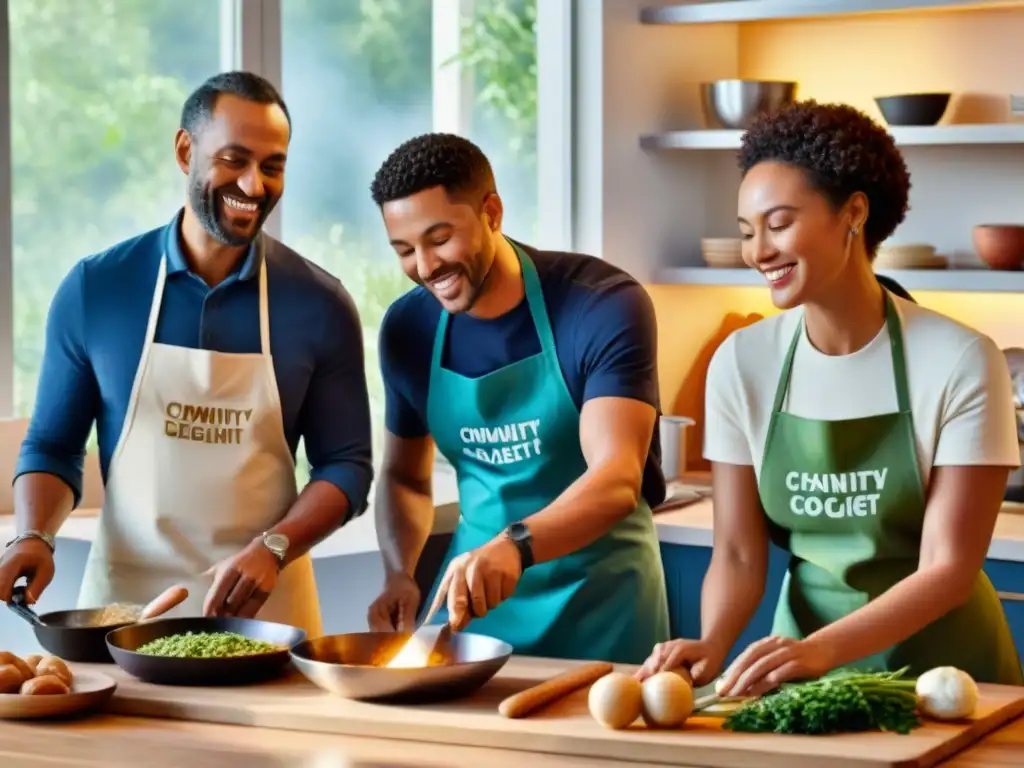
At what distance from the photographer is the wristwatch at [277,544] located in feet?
8.71

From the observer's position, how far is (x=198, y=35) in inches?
157

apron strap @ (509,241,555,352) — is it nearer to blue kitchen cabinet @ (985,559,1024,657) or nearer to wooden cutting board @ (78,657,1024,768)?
wooden cutting board @ (78,657,1024,768)

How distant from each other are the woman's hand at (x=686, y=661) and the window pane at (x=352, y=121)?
2.15m

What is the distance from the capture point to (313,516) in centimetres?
277

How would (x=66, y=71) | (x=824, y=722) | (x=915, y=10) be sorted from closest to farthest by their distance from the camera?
1. (x=824, y=722)
2. (x=66, y=71)
3. (x=915, y=10)

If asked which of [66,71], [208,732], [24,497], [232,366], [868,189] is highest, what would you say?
[66,71]

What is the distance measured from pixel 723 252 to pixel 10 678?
2662 millimetres

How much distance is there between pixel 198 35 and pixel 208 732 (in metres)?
2.22

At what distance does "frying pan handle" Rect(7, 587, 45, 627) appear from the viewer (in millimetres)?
2531

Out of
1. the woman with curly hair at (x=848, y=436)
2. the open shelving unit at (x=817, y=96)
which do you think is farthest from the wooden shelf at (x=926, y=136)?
the woman with curly hair at (x=848, y=436)

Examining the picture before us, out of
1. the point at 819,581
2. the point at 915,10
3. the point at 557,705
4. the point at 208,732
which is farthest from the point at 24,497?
the point at 915,10

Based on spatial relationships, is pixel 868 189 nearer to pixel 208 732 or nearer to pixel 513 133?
pixel 208 732

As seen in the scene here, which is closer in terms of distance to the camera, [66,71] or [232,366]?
[232,366]

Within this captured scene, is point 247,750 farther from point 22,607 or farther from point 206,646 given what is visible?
point 22,607
